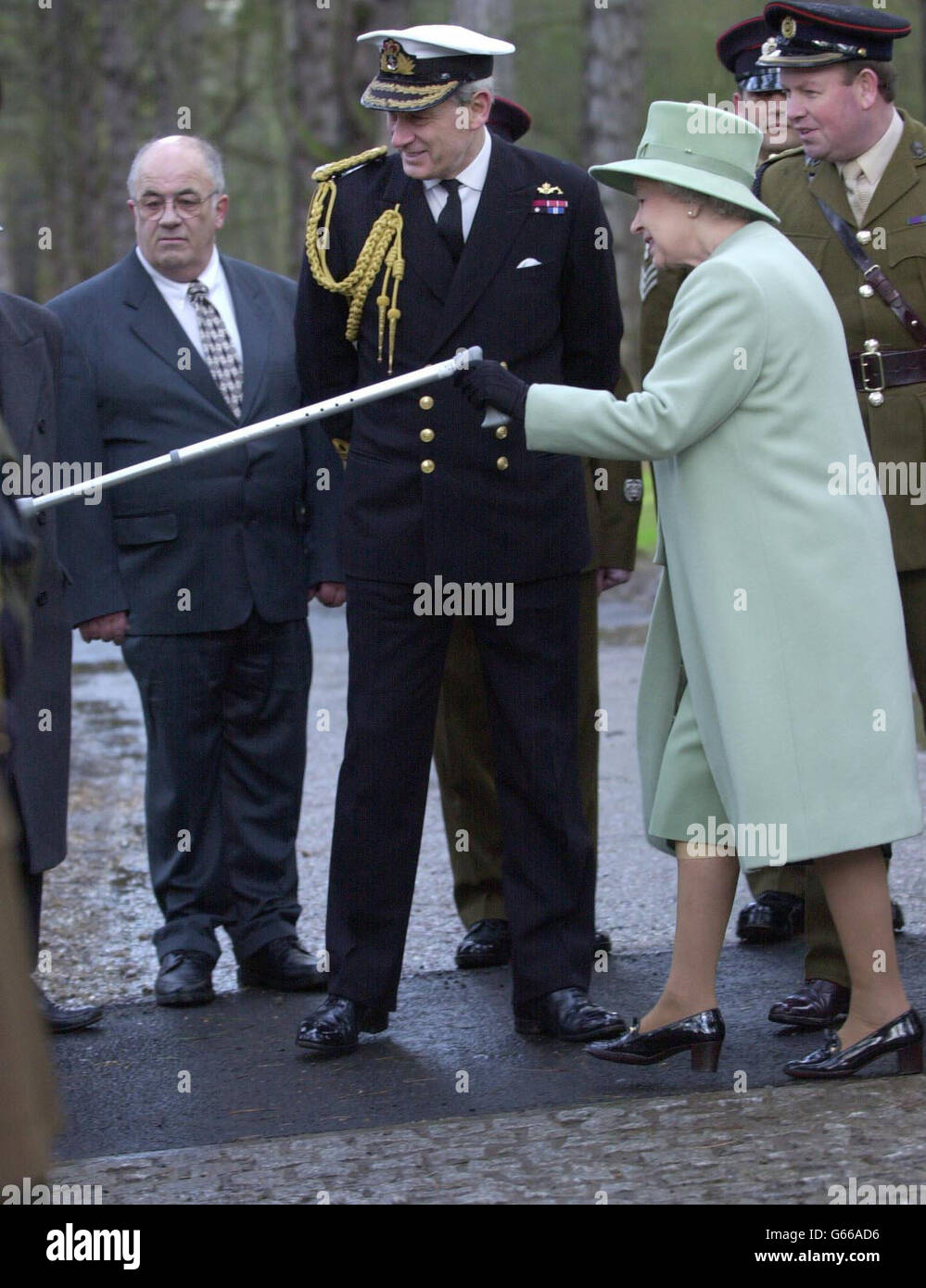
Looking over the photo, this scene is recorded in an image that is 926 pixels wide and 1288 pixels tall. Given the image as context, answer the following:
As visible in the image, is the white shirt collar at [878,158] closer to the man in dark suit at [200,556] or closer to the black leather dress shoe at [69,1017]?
the man in dark suit at [200,556]

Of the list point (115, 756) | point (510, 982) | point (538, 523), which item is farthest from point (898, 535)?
point (115, 756)

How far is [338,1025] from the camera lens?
16.4ft

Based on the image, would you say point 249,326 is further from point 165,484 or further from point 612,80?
point 612,80

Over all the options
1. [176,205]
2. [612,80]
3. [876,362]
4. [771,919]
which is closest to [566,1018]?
[771,919]

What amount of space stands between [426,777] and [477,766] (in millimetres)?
835

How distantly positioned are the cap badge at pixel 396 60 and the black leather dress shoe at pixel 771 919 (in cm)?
255

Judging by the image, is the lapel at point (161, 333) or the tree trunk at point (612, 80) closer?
the lapel at point (161, 333)

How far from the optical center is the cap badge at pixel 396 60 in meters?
4.79

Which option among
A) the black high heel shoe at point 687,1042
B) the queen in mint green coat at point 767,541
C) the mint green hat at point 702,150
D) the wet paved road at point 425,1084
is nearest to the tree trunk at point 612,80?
the wet paved road at point 425,1084

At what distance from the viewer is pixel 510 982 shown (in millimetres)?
5652

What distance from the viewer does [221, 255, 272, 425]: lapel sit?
19.0 feet

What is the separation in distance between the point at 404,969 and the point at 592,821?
2.23 ft

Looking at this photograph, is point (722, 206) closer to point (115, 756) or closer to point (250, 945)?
point (250, 945)
